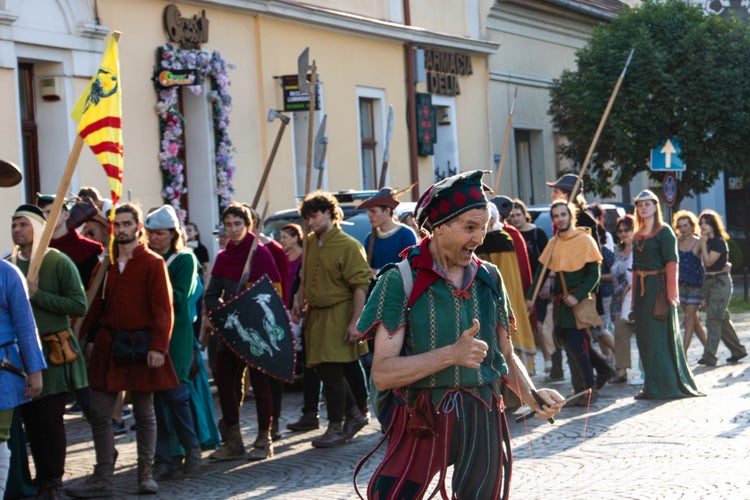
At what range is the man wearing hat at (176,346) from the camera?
30.5 ft

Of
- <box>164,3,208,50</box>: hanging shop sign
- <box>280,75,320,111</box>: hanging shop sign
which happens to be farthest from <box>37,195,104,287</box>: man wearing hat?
<box>280,75,320,111</box>: hanging shop sign

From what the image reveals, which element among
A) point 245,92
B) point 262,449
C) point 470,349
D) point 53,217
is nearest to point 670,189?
point 245,92

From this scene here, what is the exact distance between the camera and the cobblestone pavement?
8.32 metres

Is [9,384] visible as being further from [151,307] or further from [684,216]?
[684,216]

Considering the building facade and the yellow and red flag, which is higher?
the building facade

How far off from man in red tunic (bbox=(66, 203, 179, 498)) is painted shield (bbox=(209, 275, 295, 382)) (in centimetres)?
106

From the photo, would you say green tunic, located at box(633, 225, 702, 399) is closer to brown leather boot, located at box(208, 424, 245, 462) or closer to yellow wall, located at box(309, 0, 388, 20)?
brown leather boot, located at box(208, 424, 245, 462)

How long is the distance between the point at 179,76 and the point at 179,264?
31.2ft

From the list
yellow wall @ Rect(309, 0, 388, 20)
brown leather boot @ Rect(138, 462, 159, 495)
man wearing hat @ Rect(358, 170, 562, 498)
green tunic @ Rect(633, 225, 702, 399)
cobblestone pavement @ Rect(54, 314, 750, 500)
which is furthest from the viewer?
yellow wall @ Rect(309, 0, 388, 20)

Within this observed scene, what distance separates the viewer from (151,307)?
881 cm

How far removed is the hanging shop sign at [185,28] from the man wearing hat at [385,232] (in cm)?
826

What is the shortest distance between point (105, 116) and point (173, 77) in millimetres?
9860

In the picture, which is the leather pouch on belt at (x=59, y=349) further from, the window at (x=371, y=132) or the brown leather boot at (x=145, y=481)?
the window at (x=371, y=132)

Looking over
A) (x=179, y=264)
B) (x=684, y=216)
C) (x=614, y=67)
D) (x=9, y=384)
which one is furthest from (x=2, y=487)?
(x=614, y=67)
